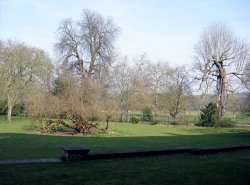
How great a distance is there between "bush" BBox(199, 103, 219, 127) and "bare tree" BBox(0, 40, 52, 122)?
72.6 ft

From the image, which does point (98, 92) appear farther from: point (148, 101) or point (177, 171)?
point (148, 101)

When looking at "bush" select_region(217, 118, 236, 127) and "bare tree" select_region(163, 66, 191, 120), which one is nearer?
"bush" select_region(217, 118, 236, 127)

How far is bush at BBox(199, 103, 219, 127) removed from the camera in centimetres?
4241

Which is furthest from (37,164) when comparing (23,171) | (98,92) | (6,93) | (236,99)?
(236,99)

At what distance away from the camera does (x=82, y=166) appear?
33.0 ft

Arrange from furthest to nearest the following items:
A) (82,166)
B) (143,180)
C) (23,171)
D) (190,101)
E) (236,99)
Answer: (190,101), (236,99), (82,166), (23,171), (143,180)

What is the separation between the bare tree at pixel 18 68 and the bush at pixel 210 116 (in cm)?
2213

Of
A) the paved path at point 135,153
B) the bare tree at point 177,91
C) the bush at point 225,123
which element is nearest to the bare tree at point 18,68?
the bare tree at point 177,91

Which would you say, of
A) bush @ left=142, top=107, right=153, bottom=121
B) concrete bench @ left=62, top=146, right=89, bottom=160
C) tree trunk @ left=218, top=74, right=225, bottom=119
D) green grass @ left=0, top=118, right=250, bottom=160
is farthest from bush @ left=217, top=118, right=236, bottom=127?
concrete bench @ left=62, top=146, right=89, bottom=160

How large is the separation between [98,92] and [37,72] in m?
19.3

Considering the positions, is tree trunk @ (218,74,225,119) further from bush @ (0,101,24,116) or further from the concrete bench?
the concrete bench

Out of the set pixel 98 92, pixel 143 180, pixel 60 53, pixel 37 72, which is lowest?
pixel 143 180

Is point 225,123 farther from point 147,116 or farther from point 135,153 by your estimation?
point 135,153

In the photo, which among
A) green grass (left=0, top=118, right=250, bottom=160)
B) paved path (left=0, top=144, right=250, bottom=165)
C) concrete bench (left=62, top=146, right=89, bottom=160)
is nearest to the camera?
paved path (left=0, top=144, right=250, bottom=165)
